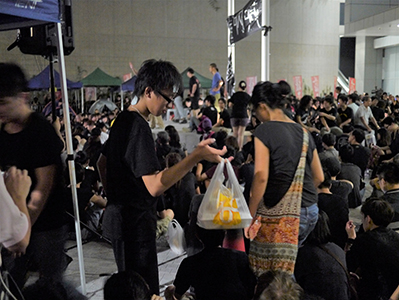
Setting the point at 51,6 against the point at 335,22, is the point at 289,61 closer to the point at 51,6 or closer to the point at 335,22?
the point at 335,22

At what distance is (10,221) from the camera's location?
1620 mm

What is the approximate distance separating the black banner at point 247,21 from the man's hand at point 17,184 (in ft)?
23.2

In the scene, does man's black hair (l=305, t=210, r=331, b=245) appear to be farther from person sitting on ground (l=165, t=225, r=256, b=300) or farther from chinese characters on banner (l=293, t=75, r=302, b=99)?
chinese characters on banner (l=293, t=75, r=302, b=99)

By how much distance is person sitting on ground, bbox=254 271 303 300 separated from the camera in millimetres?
2230

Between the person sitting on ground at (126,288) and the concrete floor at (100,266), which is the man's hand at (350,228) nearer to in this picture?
the concrete floor at (100,266)

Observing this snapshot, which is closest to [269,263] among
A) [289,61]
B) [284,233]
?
[284,233]

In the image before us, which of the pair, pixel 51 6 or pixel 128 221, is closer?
pixel 128 221

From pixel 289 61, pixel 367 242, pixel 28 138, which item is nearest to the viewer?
pixel 28 138

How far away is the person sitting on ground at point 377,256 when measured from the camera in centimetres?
311

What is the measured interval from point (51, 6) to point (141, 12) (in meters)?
21.8

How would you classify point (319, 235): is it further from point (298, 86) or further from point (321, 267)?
point (298, 86)

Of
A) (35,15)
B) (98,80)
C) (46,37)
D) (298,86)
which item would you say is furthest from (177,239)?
(298,86)

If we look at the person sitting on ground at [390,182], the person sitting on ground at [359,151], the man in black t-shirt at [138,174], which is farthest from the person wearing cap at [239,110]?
the man in black t-shirt at [138,174]

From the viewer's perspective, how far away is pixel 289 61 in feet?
89.4
